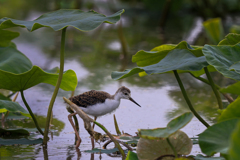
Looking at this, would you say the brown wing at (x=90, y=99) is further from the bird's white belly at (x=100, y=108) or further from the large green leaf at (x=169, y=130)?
the large green leaf at (x=169, y=130)

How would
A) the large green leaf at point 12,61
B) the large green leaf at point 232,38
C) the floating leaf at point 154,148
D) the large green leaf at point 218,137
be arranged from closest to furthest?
the large green leaf at point 218,137 → the floating leaf at point 154,148 → the large green leaf at point 232,38 → the large green leaf at point 12,61

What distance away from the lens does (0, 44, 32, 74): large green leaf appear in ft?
10.4

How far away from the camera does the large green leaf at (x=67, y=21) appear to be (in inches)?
95.3

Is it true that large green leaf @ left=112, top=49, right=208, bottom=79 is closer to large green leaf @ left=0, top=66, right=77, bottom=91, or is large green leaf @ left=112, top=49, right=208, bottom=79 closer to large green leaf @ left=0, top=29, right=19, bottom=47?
large green leaf @ left=0, top=66, right=77, bottom=91

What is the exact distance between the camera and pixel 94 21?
2.51 meters

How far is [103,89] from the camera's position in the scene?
4.45 m

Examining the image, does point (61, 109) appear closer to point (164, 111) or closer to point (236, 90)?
point (164, 111)

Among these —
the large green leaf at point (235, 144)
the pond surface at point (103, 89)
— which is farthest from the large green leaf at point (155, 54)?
the large green leaf at point (235, 144)

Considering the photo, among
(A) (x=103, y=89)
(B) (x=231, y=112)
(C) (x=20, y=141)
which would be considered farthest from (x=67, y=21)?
(A) (x=103, y=89)

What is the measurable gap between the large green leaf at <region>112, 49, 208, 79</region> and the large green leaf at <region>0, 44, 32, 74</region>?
1091 mm

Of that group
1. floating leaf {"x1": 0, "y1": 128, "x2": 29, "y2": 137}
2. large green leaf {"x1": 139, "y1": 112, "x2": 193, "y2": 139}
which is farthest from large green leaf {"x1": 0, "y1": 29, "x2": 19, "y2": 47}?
large green leaf {"x1": 139, "y1": 112, "x2": 193, "y2": 139}

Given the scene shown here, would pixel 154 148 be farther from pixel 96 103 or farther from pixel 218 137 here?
pixel 96 103

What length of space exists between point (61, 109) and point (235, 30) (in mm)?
2485

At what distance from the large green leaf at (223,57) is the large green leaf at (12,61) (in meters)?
1.70
